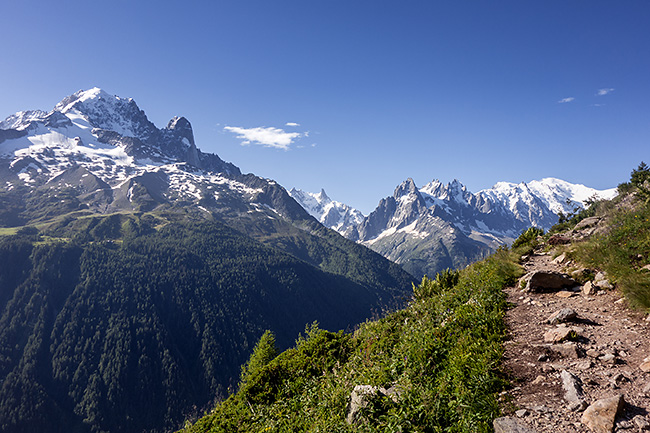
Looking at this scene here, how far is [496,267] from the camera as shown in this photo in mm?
15961

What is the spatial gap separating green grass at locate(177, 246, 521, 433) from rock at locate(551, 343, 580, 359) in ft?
4.13

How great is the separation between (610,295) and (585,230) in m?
14.9

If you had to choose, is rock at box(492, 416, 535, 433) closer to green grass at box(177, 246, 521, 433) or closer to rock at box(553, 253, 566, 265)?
green grass at box(177, 246, 521, 433)

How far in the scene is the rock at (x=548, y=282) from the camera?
41.1 ft

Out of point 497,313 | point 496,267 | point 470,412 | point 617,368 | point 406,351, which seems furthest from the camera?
point 496,267

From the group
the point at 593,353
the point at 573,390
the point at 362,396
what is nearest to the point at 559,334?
the point at 593,353

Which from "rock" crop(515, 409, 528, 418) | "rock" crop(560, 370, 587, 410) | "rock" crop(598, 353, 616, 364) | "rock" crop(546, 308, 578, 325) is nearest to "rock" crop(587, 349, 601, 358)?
"rock" crop(598, 353, 616, 364)

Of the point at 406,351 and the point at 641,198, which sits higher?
the point at 641,198

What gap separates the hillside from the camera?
6352 millimetres

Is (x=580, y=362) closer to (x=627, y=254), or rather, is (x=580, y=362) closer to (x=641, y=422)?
(x=641, y=422)

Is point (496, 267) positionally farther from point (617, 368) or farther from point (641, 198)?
point (641, 198)

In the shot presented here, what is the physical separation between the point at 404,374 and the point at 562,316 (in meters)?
5.16

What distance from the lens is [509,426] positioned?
575 cm

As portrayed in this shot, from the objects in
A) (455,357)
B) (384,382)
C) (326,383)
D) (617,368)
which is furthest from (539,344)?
(326,383)
